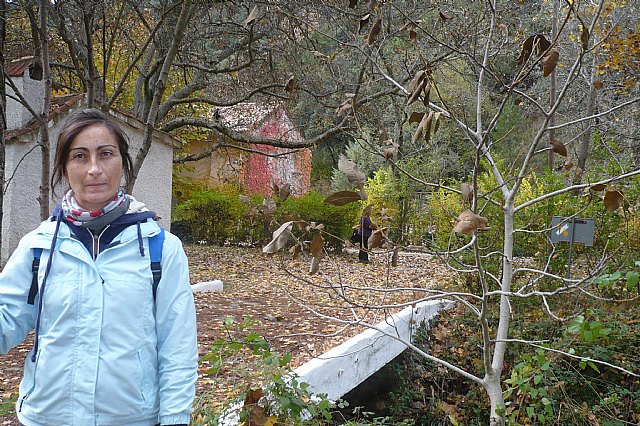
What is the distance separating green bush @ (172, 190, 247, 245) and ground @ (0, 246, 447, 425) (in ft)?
3.01

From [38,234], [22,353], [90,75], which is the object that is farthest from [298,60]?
[38,234]

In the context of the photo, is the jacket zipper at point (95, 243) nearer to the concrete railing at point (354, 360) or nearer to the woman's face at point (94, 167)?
the woman's face at point (94, 167)

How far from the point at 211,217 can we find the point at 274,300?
895cm

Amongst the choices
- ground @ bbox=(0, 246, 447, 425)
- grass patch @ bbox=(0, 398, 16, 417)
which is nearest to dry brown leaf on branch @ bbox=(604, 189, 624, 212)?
ground @ bbox=(0, 246, 447, 425)

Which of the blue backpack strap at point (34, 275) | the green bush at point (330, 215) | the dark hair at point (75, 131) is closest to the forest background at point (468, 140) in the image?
the green bush at point (330, 215)

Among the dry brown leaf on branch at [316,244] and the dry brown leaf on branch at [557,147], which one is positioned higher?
the dry brown leaf on branch at [557,147]

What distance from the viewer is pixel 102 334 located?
1914 mm

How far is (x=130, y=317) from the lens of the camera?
1951 mm

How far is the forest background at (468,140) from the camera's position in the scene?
10.5ft

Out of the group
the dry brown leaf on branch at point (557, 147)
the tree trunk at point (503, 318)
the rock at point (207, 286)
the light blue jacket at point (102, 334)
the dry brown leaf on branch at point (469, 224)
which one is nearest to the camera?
the light blue jacket at point (102, 334)

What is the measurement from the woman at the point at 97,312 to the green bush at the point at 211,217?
1595 cm

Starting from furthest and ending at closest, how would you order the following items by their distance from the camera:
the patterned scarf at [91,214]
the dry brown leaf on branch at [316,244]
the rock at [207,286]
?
the rock at [207,286] → the dry brown leaf on branch at [316,244] → the patterned scarf at [91,214]

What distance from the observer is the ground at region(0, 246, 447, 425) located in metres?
4.71

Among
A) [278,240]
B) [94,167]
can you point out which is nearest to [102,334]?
[94,167]
